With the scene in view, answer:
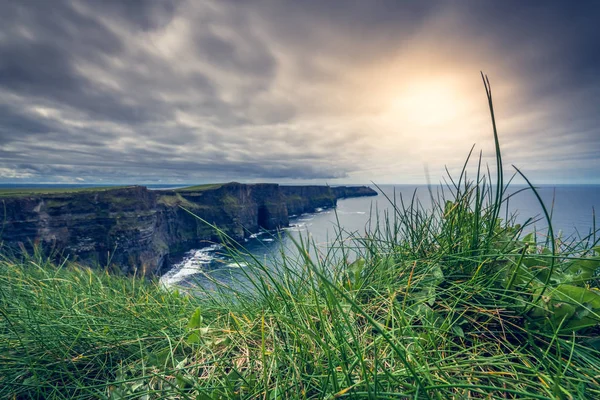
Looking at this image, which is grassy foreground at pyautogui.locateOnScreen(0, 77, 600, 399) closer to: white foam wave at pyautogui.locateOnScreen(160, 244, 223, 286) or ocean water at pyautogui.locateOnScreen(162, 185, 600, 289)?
ocean water at pyautogui.locateOnScreen(162, 185, 600, 289)

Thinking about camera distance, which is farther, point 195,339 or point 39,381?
point 195,339

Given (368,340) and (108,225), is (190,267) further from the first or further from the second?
(108,225)

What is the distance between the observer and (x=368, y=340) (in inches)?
52.4

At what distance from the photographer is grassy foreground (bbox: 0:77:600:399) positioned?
3.26 ft

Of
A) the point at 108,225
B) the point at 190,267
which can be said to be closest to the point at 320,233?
the point at 190,267

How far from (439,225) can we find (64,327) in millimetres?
2908

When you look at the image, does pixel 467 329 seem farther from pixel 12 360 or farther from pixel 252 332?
pixel 12 360

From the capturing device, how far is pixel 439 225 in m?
2.18

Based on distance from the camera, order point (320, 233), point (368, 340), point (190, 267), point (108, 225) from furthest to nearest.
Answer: point (108, 225), point (320, 233), point (190, 267), point (368, 340)

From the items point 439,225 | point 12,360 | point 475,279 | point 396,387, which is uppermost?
point 439,225

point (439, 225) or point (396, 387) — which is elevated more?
point (439, 225)

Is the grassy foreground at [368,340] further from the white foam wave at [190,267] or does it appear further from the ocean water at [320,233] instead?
the white foam wave at [190,267]

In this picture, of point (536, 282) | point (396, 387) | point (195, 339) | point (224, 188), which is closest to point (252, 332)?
point (195, 339)

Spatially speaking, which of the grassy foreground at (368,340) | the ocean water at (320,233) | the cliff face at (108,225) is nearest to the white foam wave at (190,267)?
the ocean water at (320,233)
